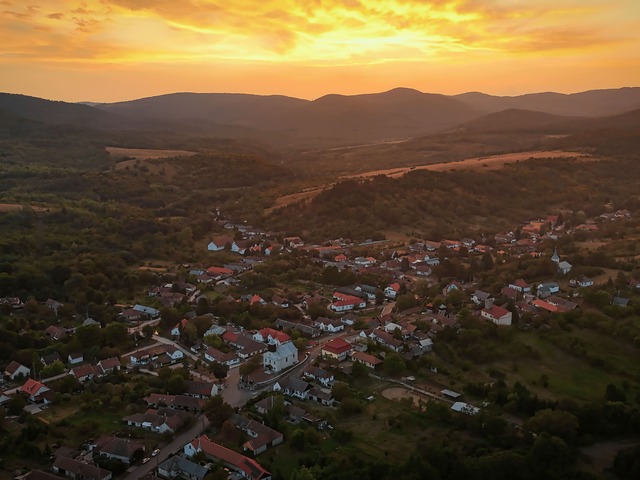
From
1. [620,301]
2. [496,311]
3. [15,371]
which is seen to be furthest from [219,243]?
[620,301]

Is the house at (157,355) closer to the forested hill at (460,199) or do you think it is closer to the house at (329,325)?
the house at (329,325)

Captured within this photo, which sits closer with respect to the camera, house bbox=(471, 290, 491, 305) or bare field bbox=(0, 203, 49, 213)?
house bbox=(471, 290, 491, 305)

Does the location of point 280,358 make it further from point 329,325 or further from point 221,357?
point 329,325

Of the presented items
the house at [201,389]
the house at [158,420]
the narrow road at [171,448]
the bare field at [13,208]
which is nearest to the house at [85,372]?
the house at [158,420]

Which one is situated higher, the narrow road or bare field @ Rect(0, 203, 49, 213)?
bare field @ Rect(0, 203, 49, 213)

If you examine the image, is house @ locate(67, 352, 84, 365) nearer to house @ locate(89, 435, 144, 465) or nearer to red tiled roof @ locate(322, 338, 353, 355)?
house @ locate(89, 435, 144, 465)

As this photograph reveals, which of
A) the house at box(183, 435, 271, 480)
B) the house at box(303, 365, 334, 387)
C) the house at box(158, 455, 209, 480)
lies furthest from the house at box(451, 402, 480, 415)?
the house at box(158, 455, 209, 480)
